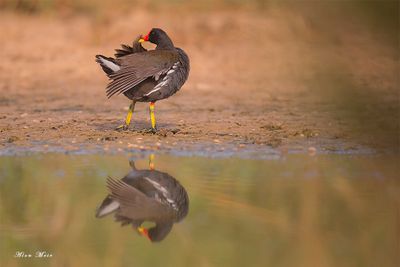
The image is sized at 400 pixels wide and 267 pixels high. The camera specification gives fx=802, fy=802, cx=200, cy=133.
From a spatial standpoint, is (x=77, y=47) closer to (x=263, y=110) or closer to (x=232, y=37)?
(x=232, y=37)

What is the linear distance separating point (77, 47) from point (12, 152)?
584 cm

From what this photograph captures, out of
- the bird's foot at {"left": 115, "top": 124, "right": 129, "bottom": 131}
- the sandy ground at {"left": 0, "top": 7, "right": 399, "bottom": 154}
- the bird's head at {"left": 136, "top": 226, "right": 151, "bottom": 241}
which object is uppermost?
the sandy ground at {"left": 0, "top": 7, "right": 399, "bottom": 154}

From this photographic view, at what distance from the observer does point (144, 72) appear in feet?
26.7

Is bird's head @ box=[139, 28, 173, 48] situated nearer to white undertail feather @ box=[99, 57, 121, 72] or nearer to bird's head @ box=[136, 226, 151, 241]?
white undertail feather @ box=[99, 57, 121, 72]

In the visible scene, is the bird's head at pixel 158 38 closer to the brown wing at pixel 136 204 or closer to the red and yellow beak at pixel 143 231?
the brown wing at pixel 136 204

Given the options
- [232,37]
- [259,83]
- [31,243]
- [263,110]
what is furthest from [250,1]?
[31,243]

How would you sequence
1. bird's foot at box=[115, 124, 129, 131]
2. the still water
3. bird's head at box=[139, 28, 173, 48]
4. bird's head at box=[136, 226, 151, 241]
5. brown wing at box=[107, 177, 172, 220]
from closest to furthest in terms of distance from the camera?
1. the still water
2. bird's head at box=[136, 226, 151, 241]
3. brown wing at box=[107, 177, 172, 220]
4. bird's head at box=[139, 28, 173, 48]
5. bird's foot at box=[115, 124, 129, 131]

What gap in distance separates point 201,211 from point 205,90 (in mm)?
6686

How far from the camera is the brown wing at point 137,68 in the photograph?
26.4 ft

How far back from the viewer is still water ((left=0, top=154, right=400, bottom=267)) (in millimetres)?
4332

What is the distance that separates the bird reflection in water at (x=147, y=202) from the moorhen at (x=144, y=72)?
1.59m

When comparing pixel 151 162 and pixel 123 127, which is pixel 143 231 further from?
pixel 123 127

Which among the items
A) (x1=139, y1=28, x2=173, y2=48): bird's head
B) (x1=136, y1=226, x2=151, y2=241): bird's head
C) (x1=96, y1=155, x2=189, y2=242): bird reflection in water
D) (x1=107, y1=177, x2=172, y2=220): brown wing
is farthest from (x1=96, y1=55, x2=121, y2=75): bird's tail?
(x1=136, y1=226, x2=151, y2=241): bird's head

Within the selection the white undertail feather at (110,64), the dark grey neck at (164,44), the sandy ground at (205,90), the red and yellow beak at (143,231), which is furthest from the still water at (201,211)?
the dark grey neck at (164,44)
